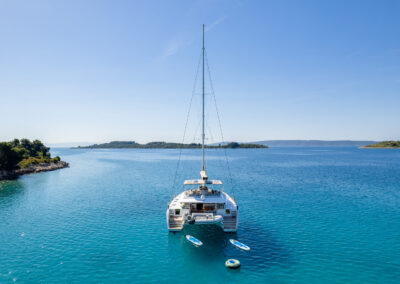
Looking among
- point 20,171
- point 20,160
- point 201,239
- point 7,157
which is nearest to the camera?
point 201,239

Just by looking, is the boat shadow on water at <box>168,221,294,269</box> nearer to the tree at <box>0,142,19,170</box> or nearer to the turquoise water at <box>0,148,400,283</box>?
the turquoise water at <box>0,148,400,283</box>

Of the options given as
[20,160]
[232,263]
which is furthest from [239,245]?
[20,160]

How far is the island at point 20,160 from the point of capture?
199ft

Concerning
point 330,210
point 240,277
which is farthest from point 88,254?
point 330,210

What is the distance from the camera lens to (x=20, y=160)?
6656cm

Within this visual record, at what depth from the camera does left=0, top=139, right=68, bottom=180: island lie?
60531 millimetres

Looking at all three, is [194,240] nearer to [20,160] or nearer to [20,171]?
[20,160]

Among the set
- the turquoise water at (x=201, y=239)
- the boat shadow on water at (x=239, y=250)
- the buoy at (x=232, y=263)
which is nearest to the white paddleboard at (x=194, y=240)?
the boat shadow on water at (x=239, y=250)

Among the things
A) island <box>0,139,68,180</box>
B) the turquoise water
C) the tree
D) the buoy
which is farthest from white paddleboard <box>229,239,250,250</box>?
the tree

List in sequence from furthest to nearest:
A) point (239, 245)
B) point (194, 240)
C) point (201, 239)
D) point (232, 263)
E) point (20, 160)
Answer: point (20, 160)
point (201, 239)
point (194, 240)
point (239, 245)
point (232, 263)

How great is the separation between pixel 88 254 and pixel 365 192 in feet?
154


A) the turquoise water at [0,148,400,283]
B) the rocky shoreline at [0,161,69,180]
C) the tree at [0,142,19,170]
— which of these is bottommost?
the turquoise water at [0,148,400,283]

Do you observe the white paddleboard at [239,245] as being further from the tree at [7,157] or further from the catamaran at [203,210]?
the tree at [7,157]

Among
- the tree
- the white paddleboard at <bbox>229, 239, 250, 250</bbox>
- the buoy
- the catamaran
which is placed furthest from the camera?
the tree
